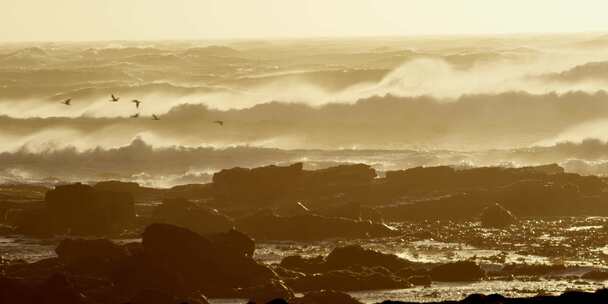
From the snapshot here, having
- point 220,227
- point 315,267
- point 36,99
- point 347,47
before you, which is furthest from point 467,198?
point 347,47

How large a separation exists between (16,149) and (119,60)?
43491 mm

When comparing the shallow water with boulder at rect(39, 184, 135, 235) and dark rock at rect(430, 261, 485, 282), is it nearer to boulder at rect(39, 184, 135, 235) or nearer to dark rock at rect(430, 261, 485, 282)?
dark rock at rect(430, 261, 485, 282)

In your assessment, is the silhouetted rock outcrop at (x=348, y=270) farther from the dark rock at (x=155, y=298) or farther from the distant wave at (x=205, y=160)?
the distant wave at (x=205, y=160)

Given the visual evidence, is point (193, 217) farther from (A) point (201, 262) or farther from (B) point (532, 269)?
(B) point (532, 269)

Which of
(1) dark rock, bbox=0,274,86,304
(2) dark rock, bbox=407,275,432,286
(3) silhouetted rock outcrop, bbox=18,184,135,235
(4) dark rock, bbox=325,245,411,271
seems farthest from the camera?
(3) silhouetted rock outcrop, bbox=18,184,135,235

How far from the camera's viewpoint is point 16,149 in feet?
247

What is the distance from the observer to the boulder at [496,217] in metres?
44.1

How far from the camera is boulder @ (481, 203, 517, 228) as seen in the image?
44094mm

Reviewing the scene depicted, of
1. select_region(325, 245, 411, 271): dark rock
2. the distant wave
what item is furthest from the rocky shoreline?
the distant wave

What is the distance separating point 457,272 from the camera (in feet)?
118

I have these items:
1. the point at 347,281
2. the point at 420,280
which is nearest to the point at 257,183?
the point at 420,280

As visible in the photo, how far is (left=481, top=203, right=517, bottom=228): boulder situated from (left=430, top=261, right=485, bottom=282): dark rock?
7.76m

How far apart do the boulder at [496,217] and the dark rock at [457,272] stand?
7757 mm

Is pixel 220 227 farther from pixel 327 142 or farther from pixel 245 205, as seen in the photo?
pixel 327 142
